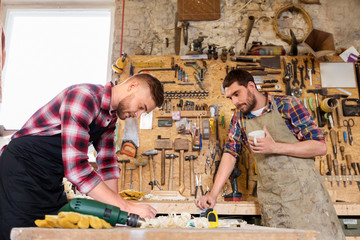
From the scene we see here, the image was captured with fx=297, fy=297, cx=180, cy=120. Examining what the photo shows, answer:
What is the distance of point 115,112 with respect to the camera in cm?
190

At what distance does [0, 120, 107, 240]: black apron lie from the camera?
1.52 metres

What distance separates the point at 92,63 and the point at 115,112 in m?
2.85

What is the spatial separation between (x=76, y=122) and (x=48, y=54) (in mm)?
3504

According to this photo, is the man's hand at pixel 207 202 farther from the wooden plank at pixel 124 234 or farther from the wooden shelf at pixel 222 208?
the wooden plank at pixel 124 234

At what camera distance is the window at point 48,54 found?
14.3ft

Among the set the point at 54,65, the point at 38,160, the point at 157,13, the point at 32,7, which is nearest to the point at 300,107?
the point at 38,160

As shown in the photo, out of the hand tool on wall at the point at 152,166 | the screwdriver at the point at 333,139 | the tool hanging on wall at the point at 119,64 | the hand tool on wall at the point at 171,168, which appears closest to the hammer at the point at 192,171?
the hand tool on wall at the point at 171,168

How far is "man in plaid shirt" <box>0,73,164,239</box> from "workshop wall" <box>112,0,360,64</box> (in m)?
2.64

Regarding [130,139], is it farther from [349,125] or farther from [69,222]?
[349,125]

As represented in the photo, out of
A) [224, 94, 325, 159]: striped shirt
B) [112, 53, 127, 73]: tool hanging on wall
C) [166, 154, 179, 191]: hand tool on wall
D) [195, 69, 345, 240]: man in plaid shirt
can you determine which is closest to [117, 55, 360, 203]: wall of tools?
[166, 154, 179, 191]: hand tool on wall

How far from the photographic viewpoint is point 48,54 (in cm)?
456

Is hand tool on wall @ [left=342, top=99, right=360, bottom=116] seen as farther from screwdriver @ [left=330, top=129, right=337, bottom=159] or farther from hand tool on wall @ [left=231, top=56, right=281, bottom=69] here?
hand tool on wall @ [left=231, top=56, right=281, bottom=69]

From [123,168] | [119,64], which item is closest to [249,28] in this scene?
[119,64]

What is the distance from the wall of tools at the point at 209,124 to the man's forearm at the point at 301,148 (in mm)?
1319
